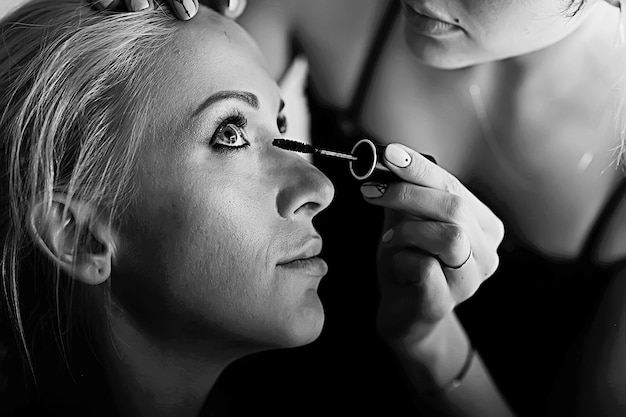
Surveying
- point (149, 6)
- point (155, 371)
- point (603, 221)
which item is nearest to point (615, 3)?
point (603, 221)

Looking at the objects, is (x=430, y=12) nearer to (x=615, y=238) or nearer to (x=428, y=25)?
(x=428, y=25)

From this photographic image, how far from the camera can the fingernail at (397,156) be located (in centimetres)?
52

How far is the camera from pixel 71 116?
1.85 ft

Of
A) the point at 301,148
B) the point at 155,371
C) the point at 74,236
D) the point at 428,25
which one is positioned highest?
the point at 428,25

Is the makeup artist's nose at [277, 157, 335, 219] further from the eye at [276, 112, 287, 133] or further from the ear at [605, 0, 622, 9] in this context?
the ear at [605, 0, 622, 9]

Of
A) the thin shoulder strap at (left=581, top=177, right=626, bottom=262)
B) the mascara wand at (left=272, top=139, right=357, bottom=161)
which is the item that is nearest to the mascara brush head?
the mascara wand at (left=272, top=139, right=357, bottom=161)

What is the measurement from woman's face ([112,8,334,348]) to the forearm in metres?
0.09

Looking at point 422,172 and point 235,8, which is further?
point 235,8

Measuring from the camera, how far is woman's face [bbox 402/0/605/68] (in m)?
0.52

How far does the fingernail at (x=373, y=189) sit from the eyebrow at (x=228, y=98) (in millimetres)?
115

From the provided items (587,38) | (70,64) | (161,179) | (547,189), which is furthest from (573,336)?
(70,64)

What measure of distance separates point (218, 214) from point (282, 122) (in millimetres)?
113

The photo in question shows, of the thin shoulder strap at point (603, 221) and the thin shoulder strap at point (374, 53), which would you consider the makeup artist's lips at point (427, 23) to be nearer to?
the thin shoulder strap at point (374, 53)

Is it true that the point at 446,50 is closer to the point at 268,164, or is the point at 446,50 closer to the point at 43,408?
the point at 268,164
